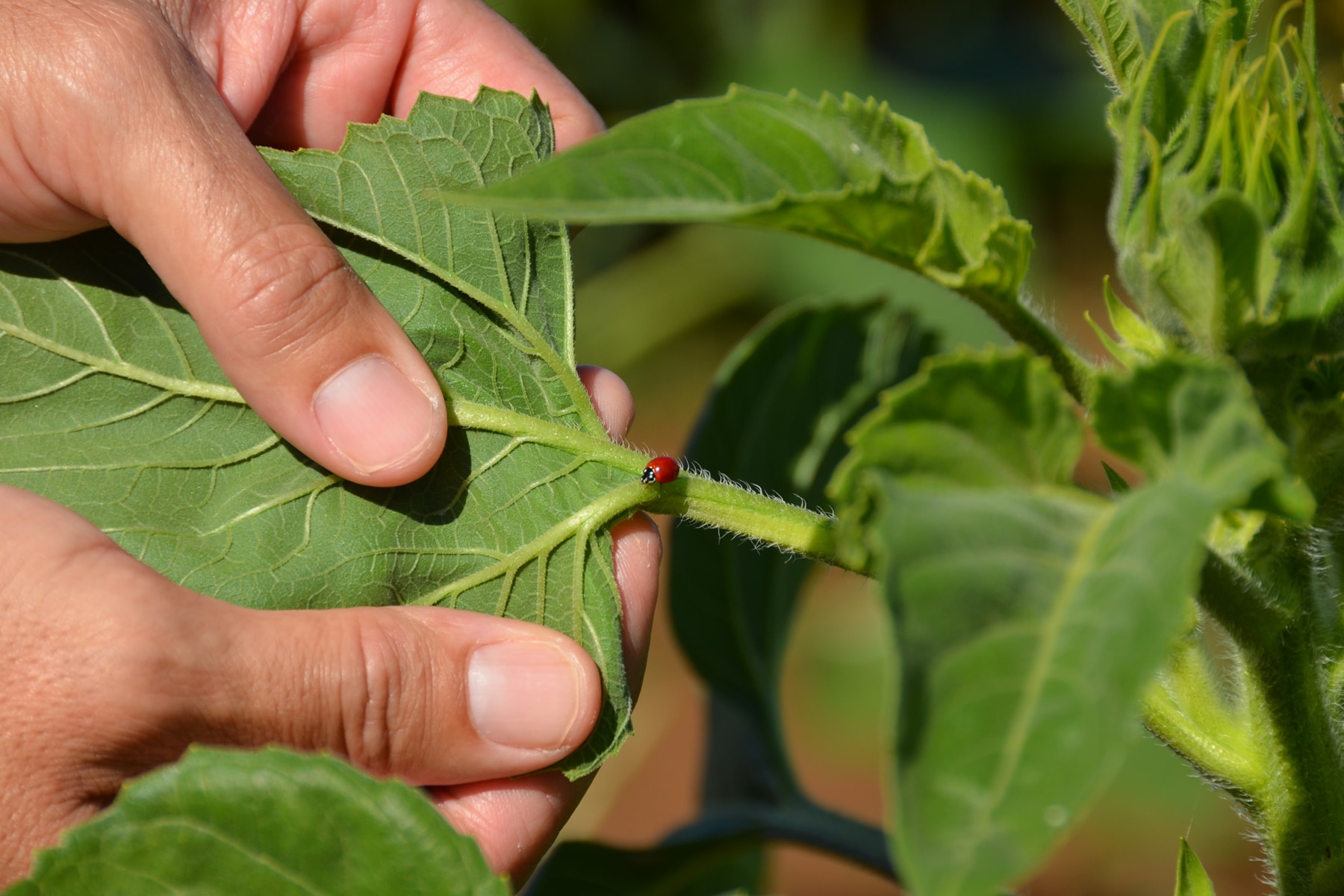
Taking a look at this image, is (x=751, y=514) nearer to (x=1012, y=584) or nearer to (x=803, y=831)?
(x=1012, y=584)

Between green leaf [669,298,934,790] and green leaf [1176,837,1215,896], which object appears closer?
green leaf [1176,837,1215,896]

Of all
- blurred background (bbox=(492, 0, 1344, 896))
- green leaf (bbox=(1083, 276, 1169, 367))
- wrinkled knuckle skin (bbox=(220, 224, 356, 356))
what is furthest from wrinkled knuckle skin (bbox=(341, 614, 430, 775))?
blurred background (bbox=(492, 0, 1344, 896))

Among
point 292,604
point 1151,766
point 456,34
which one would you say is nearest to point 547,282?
point 292,604

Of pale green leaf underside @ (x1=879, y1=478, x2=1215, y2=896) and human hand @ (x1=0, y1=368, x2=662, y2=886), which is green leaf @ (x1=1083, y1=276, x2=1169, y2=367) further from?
human hand @ (x1=0, y1=368, x2=662, y2=886)

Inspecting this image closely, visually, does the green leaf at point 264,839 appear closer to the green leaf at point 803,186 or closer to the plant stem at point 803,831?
the green leaf at point 803,186

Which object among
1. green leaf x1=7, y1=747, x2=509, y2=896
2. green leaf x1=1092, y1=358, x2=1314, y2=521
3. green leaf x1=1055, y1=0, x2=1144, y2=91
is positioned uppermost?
green leaf x1=1055, y1=0, x2=1144, y2=91

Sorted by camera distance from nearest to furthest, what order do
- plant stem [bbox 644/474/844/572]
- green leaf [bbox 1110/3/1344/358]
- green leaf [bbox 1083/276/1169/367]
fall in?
green leaf [bbox 1110/3/1344/358]
green leaf [bbox 1083/276/1169/367]
plant stem [bbox 644/474/844/572]

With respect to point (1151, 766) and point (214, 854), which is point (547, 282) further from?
point (1151, 766)
